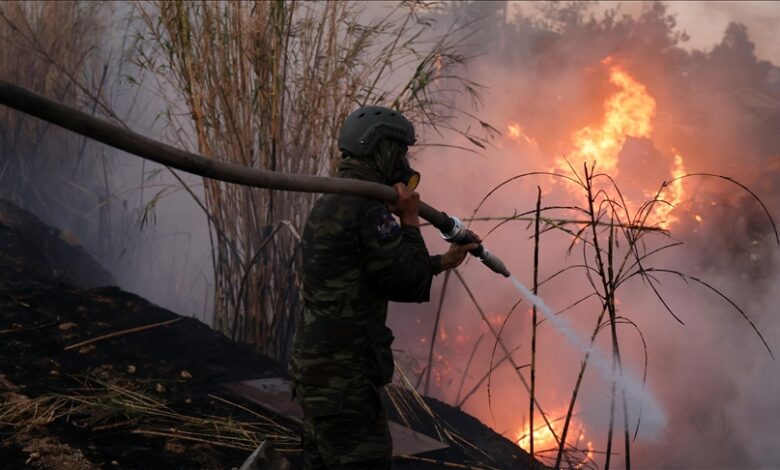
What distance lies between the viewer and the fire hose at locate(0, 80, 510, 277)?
1.52 m

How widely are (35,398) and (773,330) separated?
4888 mm

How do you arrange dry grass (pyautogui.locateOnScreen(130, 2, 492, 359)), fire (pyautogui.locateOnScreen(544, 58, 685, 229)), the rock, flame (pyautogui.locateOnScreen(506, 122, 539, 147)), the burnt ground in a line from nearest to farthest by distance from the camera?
the rock < the burnt ground < dry grass (pyautogui.locateOnScreen(130, 2, 492, 359)) < fire (pyautogui.locateOnScreen(544, 58, 685, 229)) < flame (pyautogui.locateOnScreen(506, 122, 539, 147))

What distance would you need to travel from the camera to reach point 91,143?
8109 millimetres

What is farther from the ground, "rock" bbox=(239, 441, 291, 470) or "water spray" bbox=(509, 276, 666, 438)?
"water spray" bbox=(509, 276, 666, 438)

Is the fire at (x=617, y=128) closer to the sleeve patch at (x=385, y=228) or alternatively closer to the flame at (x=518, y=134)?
the flame at (x=518, y=134)

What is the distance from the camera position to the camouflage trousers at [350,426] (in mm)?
2557

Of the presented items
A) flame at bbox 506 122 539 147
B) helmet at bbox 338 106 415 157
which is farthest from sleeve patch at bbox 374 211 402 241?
flame at bbox 506 122 539 147

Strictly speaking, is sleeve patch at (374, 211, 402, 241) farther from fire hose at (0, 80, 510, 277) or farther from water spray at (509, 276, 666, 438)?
water spray at (509, 276, 666, 438)

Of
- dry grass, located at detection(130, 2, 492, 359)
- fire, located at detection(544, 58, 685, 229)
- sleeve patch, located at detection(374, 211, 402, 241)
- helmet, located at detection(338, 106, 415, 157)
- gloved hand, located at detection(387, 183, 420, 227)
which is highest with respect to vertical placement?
fire, located at detection(544, 58, 685, 229)

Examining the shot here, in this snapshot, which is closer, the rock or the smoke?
the rock

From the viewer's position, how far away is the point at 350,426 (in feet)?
8.49

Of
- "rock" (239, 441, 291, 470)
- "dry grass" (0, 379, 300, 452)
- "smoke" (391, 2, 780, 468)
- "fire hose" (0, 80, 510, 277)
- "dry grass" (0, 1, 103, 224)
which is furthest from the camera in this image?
"dry grass" (0, 1, 103, 224)

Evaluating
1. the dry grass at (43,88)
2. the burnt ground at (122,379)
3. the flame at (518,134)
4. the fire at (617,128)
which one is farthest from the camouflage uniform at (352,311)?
the flame at (518,134)

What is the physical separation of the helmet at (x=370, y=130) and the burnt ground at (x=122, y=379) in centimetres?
162
